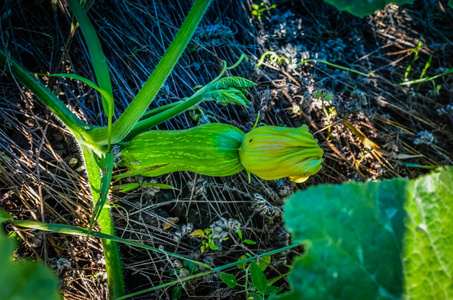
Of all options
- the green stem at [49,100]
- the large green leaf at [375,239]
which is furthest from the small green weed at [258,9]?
the large green leaf at [375,239]

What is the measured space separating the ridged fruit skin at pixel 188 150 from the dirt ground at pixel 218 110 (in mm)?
192

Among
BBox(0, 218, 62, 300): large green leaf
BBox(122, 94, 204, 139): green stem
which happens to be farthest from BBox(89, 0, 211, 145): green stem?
BBox(0, 218, 62, 300): large green leaf

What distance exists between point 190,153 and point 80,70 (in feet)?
2.58

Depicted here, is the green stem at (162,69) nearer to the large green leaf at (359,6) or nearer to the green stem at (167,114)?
the green stem at (167,114)

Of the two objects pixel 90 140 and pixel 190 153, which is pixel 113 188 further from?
pixel 190 153

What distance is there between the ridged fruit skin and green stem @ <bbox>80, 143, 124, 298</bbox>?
0.48ft

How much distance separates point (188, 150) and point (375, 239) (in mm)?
953

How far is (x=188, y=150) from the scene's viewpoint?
5.41ft

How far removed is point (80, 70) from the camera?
192cm

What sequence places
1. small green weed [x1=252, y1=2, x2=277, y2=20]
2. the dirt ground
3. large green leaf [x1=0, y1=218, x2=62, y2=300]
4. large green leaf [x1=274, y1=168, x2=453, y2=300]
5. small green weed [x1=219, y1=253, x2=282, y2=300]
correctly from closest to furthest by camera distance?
1. large green leaf [x1=0, y1=218, x2=62, y2=300]
2. large green leaf [x1=274, y1=168, x2=453, y2=300]
3. small green weed [x1=219, y1=253, x2=282, y2=300]
4. the dirt ground
5. small green weed [x1=252, y1=2, x2=277, y2=20]

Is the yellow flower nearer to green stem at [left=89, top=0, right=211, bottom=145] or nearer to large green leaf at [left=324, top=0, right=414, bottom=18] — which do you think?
green stem at [left=89, top=0, right=211, bottom=145]

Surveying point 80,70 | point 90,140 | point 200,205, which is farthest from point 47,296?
point 80,70

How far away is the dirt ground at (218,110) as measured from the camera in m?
1.72

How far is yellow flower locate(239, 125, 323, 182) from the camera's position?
5.03ft
